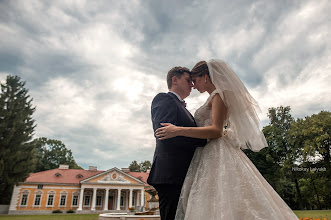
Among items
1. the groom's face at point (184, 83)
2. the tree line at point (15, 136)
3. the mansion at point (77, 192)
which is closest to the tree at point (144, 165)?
the mansion at point (77, 192)

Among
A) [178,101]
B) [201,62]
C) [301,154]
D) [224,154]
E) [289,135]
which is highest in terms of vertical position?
[289,135]

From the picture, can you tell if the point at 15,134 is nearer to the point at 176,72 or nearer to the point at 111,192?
the point at 111,192

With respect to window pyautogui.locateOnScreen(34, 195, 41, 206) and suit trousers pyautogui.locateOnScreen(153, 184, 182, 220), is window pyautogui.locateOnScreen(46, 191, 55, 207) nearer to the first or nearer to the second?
window pyautogui.locateOnScreen(34, 195, 41, 206)

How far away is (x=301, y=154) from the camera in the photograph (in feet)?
93.4

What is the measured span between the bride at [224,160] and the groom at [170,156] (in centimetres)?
11

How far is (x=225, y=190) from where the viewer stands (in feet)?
7.28

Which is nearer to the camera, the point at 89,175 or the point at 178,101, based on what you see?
the point at 178,101

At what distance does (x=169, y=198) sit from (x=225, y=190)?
0.65 meters

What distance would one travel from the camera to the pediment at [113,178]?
43.8m

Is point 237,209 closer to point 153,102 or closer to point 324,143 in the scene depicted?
point 153,102

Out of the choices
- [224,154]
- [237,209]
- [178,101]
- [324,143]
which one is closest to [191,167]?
[224,154]

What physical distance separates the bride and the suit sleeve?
117 millimetres

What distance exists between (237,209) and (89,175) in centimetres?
5011

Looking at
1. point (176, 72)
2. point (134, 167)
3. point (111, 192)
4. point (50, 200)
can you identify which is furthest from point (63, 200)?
point (176, 72)
